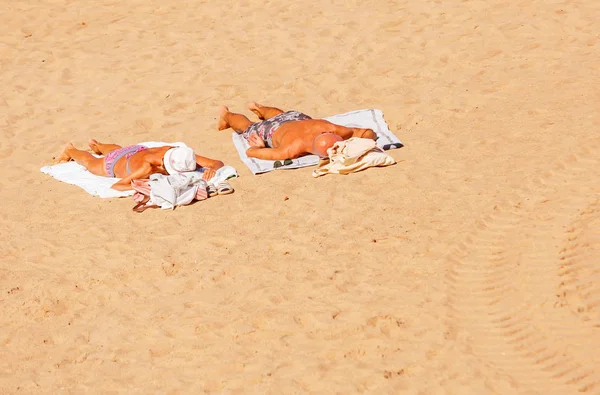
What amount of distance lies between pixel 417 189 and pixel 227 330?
251 cm

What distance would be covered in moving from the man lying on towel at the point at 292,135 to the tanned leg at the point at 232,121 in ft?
0.04

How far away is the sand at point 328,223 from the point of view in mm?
5531

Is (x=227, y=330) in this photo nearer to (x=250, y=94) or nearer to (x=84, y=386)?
(x=84, y=386)

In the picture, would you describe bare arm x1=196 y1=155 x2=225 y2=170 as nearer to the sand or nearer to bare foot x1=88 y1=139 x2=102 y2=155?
the sand

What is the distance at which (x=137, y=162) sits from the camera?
8344 millimetres

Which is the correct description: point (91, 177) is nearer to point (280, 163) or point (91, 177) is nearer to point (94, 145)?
point (94, 145)

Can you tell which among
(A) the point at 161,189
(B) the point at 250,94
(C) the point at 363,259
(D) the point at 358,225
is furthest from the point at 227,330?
(B) the point at 250,94

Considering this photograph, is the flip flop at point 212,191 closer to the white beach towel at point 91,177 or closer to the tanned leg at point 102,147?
the white beach towel at point 91,177

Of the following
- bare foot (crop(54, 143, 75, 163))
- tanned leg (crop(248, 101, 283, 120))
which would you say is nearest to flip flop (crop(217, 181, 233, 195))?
tanned leg (crop(248, 101, 283, 120))

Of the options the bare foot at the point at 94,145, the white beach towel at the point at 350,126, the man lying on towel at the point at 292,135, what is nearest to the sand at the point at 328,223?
the white beach towel at the point at 350,126

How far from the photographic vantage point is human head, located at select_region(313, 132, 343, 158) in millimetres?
8328

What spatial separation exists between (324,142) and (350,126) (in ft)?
2.74

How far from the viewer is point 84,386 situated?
217 inches

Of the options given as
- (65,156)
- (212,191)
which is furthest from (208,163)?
(65,156)
